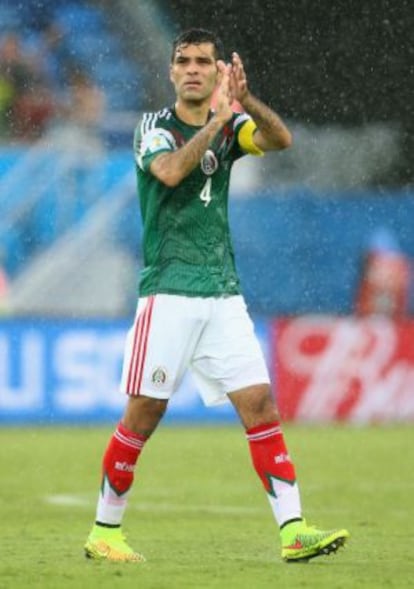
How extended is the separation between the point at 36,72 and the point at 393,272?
399 cm

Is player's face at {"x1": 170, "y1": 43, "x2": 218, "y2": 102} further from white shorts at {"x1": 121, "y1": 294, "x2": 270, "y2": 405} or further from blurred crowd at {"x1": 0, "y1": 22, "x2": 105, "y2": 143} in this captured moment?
blurred crowd at {"x1": 0, "y1": 22, "x2": 105, "y2": 143}

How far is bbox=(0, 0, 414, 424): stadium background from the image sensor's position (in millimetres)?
14828

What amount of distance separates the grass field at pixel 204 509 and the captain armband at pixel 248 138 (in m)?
1.47

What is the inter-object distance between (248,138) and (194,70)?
0.35 meters

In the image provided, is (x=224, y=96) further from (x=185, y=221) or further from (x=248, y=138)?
(x=185, y=221)

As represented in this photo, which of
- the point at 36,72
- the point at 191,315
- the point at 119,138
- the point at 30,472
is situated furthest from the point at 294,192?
the point at 191,315

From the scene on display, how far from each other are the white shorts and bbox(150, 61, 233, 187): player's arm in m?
0.48

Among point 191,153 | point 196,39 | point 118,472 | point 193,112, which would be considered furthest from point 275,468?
point 196,39

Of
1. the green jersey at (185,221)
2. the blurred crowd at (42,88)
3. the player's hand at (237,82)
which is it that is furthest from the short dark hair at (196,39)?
the blurred crowd at (42,88)

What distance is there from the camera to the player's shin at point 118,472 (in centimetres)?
657

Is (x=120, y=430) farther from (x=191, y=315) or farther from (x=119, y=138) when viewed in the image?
(x=119, y=138)

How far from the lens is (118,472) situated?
6.61 m

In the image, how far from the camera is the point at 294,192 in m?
17.1

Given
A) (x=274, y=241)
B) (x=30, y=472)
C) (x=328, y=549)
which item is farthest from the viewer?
(x=274, y=241)
